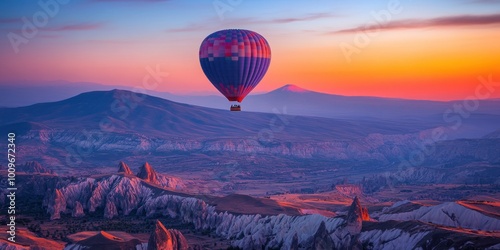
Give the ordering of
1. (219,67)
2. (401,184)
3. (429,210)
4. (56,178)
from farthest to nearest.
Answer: (401,184) < (56,178) < (219,67) < (429,210)

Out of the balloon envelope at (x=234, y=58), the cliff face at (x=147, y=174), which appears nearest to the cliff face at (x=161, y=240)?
the balloon envelope at (x=234, y=58)

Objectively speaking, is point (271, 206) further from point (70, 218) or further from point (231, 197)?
point (70, 218)

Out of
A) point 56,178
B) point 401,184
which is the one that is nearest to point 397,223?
point 56,178

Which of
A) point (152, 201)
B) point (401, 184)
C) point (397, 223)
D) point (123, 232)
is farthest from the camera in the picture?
point (401, 184)

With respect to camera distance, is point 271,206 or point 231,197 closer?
point 271,206

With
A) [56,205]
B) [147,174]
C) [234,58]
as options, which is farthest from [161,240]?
[147,174]

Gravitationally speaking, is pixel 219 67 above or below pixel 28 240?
above

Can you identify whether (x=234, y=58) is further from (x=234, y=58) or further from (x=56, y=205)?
(x=56, y=205)

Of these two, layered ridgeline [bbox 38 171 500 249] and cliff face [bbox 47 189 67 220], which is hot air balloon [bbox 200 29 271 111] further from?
cliff face [bbox 47 189 67 220]

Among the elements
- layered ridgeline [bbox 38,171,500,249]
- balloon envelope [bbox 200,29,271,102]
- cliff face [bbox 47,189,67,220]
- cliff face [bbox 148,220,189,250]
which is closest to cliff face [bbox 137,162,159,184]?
layered ridgeline [bbox 38,171,500,249]
